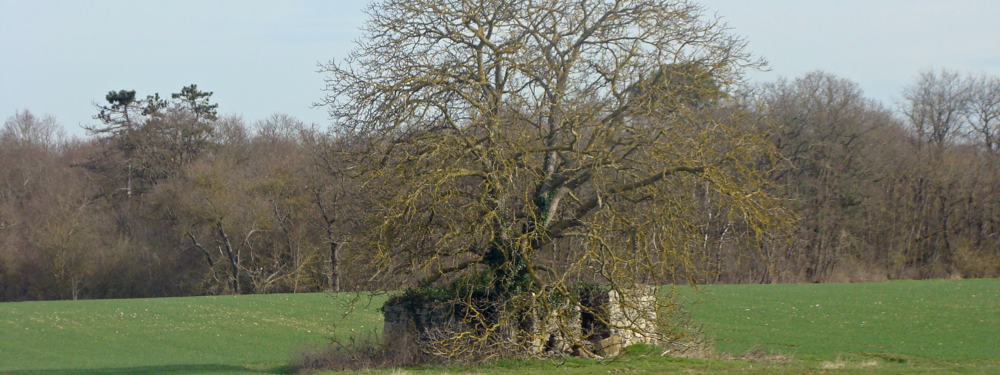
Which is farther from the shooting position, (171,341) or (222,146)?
(222,146)

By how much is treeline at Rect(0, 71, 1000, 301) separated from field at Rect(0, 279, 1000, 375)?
1126 centimetres

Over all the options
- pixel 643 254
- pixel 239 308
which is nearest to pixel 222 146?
pixel 239 308

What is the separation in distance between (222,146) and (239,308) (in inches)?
1008

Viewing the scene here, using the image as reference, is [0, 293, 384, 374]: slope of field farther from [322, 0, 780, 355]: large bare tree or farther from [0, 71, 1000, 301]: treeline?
[0, 71, 1000, 301]: treeline

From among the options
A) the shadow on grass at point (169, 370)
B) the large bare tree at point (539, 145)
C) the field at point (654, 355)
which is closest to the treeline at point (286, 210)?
the field at point (654, 355)

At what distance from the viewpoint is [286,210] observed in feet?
160

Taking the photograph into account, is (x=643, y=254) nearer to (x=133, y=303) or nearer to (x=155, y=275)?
(x=133, y=303)

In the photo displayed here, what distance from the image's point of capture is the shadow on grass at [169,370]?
18.1 meters

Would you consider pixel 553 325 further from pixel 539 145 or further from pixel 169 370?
pixel 169 370

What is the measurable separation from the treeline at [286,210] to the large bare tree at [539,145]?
2909 cm

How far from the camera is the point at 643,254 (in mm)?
13391

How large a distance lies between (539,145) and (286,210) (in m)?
37.9

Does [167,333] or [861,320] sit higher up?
[861,320]

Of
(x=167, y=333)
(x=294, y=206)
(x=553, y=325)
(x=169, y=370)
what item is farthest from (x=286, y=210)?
(x=553, y=325)
